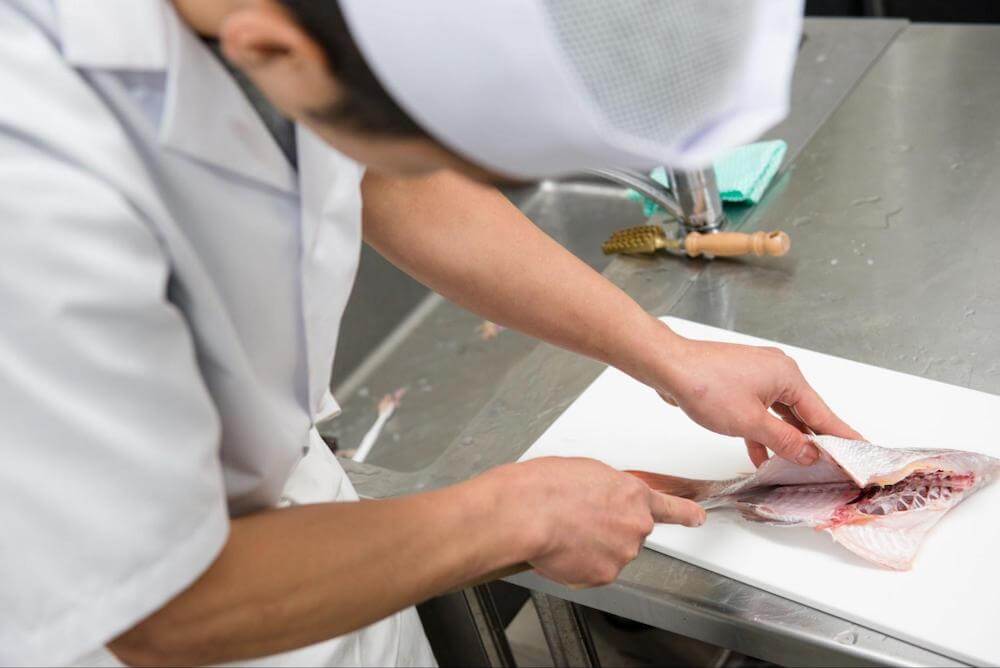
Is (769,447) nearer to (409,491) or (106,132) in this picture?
(409,491)

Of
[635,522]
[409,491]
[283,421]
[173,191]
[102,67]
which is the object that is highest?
[102,67]

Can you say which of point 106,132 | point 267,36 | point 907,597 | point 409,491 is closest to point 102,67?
point 106,132

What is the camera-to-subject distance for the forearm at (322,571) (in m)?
0.85

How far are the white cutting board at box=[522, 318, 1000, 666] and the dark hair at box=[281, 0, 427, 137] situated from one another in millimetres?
726

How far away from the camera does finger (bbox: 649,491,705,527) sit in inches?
45.1

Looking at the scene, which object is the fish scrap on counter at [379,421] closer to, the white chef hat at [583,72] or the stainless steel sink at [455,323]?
the stainless steel sink at [455,323]

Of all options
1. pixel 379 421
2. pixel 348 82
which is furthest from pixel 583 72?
pixel 379 421

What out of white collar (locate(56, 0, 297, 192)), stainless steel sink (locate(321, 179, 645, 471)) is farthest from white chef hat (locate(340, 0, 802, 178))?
stainless steel sink (locate(321, 179, 645, 471))

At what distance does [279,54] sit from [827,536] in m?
0.87

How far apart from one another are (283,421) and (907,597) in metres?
0.70

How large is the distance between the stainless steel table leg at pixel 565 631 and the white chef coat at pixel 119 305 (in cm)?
68

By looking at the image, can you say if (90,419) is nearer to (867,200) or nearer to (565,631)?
(565,631)

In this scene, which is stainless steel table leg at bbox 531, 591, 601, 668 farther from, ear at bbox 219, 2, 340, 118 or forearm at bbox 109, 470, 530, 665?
ear at bbox 219, 2, 340, 118

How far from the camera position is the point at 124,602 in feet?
2.64
